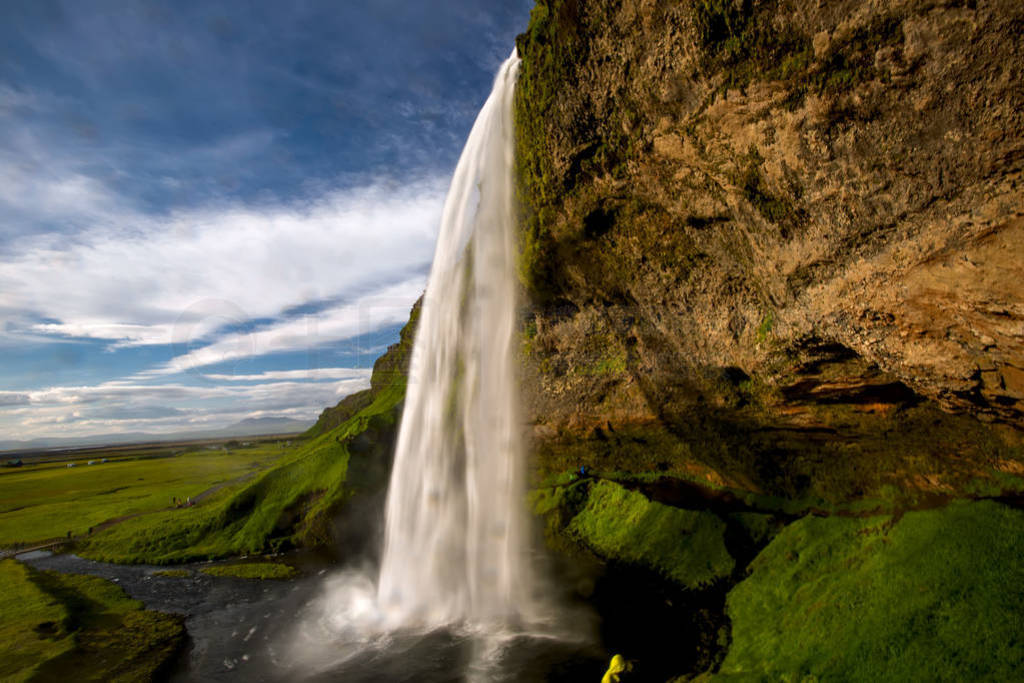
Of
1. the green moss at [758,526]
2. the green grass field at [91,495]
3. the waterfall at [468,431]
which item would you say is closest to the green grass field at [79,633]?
the waterfall at [468,431]

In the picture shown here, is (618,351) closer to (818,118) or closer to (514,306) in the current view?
(514,306)

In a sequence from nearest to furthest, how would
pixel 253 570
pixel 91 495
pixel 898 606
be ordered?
pixel 898 606
pixel 253 570
pixel 91 495

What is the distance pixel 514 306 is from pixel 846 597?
1239 centimetres

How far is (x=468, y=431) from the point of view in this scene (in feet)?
64.7

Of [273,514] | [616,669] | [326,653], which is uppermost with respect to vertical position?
[273,514]

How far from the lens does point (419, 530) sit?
20.8 meters

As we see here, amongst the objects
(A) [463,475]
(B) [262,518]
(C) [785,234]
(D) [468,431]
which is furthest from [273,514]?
(C) [785,234]

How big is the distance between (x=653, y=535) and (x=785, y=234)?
13945 millimetres

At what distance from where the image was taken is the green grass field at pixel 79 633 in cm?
1411

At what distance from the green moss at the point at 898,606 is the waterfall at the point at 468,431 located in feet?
27.1

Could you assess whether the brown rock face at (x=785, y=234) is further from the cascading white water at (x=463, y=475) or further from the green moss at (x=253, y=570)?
the green moss at (x=253, y=570)

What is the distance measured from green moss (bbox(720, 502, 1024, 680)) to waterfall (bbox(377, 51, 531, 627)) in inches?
326

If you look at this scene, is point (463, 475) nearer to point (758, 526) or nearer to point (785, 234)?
point (758, 526)

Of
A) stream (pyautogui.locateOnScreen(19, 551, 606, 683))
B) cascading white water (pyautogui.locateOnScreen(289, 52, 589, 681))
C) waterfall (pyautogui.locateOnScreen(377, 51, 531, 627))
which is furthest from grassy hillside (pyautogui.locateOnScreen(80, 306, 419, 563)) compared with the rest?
waterfall (pyautogui.locateOnScreen(377, 51, 531, 627))
